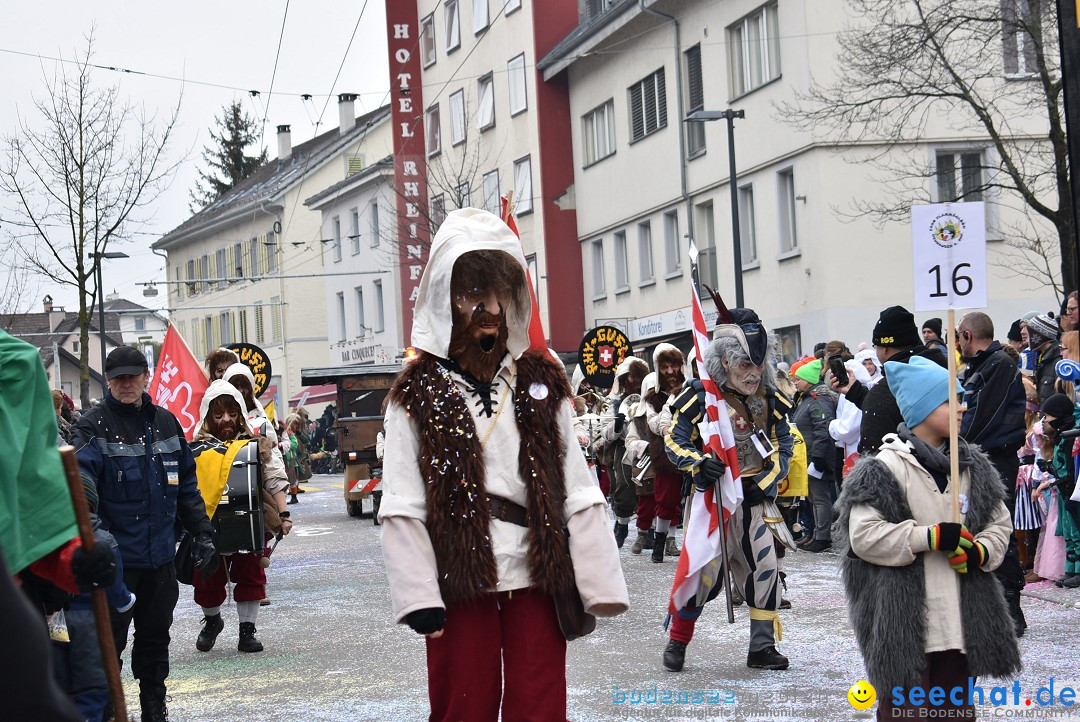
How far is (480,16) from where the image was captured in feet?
133

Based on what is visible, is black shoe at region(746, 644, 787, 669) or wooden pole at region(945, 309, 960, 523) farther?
black shoe at region(746, 644, 787, 669)

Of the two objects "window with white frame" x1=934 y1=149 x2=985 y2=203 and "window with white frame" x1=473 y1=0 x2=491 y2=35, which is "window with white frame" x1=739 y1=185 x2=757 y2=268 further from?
"window with white frame" x1=473 y1=0 x2=491 y2=35

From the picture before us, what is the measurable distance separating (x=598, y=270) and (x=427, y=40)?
11360 millimetres

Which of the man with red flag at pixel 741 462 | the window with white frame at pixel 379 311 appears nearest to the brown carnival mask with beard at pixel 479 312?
the man with red flag at pixel 741 462

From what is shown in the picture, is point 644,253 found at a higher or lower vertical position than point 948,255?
higher

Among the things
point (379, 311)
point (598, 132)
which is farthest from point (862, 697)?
point (379, 311)

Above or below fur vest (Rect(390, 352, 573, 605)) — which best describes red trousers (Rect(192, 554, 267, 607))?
below

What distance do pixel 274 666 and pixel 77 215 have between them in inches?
863

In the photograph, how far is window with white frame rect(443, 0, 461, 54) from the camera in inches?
1641

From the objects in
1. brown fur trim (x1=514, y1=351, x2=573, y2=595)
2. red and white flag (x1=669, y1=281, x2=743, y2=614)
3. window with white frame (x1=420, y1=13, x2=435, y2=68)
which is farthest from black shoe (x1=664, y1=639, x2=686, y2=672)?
window with white frame (x1=420, y1=13, x2=435, y2=68)

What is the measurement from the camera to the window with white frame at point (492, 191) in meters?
39.6

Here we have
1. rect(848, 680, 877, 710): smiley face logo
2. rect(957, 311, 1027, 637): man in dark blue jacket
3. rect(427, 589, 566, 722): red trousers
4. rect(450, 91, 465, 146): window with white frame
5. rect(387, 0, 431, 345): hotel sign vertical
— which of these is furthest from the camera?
rect(450, 91, 465, 146): window with white frame

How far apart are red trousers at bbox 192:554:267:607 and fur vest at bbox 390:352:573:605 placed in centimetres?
560

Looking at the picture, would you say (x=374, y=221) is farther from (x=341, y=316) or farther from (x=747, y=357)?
(x=747, y=357)
